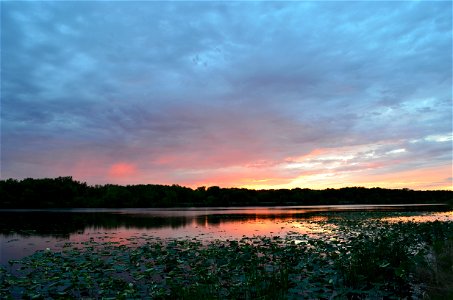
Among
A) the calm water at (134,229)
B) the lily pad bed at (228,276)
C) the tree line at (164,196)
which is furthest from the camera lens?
the tree line at (164,196)

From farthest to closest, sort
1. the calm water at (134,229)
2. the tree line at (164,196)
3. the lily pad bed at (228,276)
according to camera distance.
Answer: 1. the tree line at (164,196)
2. the calm water at (134,229)
3. the lily pad bed at (228,276)

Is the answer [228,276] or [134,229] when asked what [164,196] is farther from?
[228,276]

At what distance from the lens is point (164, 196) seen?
12975 cm

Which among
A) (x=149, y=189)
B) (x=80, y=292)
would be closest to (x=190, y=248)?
(x=80, y=292)

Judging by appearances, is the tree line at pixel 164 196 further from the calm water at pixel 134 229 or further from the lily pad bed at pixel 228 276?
the lily pad bed at pixel 228 276

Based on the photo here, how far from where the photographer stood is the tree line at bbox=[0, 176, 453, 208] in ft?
338

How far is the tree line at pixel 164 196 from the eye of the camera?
103 meters

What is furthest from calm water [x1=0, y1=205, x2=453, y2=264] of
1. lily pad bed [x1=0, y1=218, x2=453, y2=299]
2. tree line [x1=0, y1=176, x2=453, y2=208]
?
tree line [x1=0, y1=176, x2=453, y2=208]

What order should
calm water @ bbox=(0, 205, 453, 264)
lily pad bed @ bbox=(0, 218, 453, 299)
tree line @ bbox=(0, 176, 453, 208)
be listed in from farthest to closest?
1. tree line @ bbox=(0, 176, 453, 208)
2. calm water @ bbox=(0, 205, 453, 264)
3. lily pad bed @ bbox=(0, 218, 453, 299)

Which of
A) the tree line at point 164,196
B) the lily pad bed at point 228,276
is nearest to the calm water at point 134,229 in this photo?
the lily pad bed at point 228,276

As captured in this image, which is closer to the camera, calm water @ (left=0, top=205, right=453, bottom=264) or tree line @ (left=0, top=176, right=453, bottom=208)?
calm water @ (left=0, top=205, right=453, bottom=264)

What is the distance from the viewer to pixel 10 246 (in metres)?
20.7

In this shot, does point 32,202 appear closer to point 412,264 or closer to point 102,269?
point 102,269

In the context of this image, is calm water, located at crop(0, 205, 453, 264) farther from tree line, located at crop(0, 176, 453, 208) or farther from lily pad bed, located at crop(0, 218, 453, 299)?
tree line, located at crop(0, 176, 453, 208)
